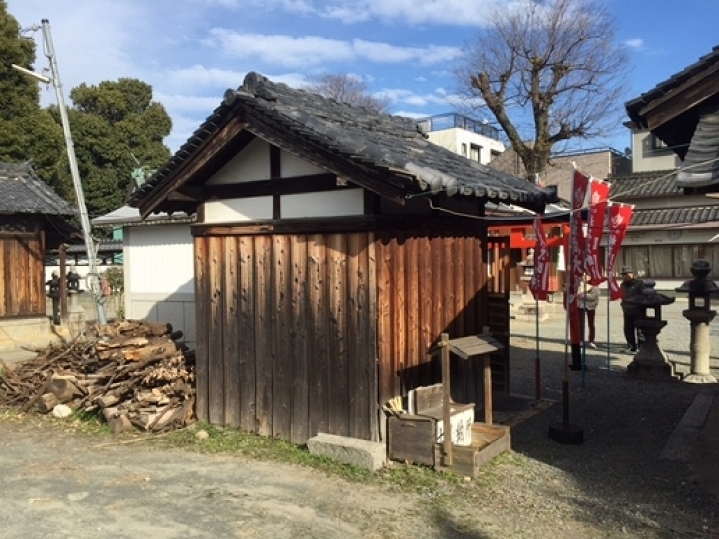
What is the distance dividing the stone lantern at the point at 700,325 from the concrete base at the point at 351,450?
8014mm

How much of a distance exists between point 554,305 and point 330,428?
2065 centimetres

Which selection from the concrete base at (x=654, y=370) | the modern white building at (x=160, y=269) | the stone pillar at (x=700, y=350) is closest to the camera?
the stone pillar at (x=700, y=350)

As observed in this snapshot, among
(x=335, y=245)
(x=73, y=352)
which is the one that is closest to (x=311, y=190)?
(x=335, y=245)

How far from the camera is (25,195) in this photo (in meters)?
18.8

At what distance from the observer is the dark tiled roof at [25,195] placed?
711 inches

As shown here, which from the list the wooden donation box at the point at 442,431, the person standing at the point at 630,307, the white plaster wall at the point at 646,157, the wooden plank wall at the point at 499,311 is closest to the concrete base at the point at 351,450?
the wooden donation box at the point at 442,431

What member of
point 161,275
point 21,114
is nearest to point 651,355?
point 161,275

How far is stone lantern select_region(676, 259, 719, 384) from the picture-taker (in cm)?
1232

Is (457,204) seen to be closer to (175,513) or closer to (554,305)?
(175,513)

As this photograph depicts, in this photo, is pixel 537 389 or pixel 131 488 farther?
pixel 537 389

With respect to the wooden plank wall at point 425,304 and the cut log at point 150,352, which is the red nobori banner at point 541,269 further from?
the cut log at point 150,352

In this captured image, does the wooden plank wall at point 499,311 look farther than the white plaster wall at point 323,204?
Yes

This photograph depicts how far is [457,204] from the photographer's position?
926 centimetres

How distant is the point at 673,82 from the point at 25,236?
18.1m
